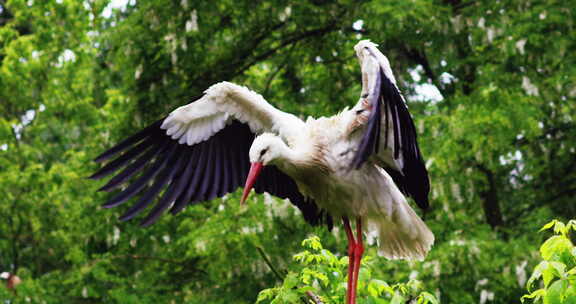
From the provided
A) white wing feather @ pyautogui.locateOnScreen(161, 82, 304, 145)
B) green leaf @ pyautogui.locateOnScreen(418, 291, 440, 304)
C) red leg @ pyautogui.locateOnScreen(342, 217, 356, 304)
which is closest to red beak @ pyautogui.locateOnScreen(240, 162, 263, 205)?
white wing feather @ pyautogui.locateOnScreen(161, 82, 304, 145)

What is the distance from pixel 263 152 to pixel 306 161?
12.2 inches

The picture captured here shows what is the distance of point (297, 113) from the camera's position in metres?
11.0

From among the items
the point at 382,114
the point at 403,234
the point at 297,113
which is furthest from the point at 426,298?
the point at 297,113

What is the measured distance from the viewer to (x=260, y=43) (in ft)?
39.0

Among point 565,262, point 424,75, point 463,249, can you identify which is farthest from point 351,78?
point 565,262

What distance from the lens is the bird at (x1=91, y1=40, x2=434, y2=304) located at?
5000 millimetres

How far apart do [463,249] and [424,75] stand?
3.13 metres

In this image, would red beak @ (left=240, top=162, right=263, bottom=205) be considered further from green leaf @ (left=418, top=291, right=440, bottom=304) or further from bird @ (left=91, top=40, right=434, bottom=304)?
green leaf @ (left=418, top=291, right=440, bottom=304)

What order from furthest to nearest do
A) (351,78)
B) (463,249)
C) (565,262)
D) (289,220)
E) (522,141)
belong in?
(351,78), (522,141), (289,220), (463,249), (565,262)

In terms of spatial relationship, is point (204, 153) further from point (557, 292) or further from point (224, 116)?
point (557, 292)

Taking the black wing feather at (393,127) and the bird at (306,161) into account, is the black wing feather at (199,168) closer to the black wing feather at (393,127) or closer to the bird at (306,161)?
the bird at (306,161)

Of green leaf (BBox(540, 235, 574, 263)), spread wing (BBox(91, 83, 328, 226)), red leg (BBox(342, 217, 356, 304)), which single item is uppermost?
spread wing (BBox(91, 83, 328, 226))

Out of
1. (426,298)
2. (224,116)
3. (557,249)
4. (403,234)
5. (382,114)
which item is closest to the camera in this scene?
(557,249)

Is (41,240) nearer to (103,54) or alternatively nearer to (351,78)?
(103,54)
